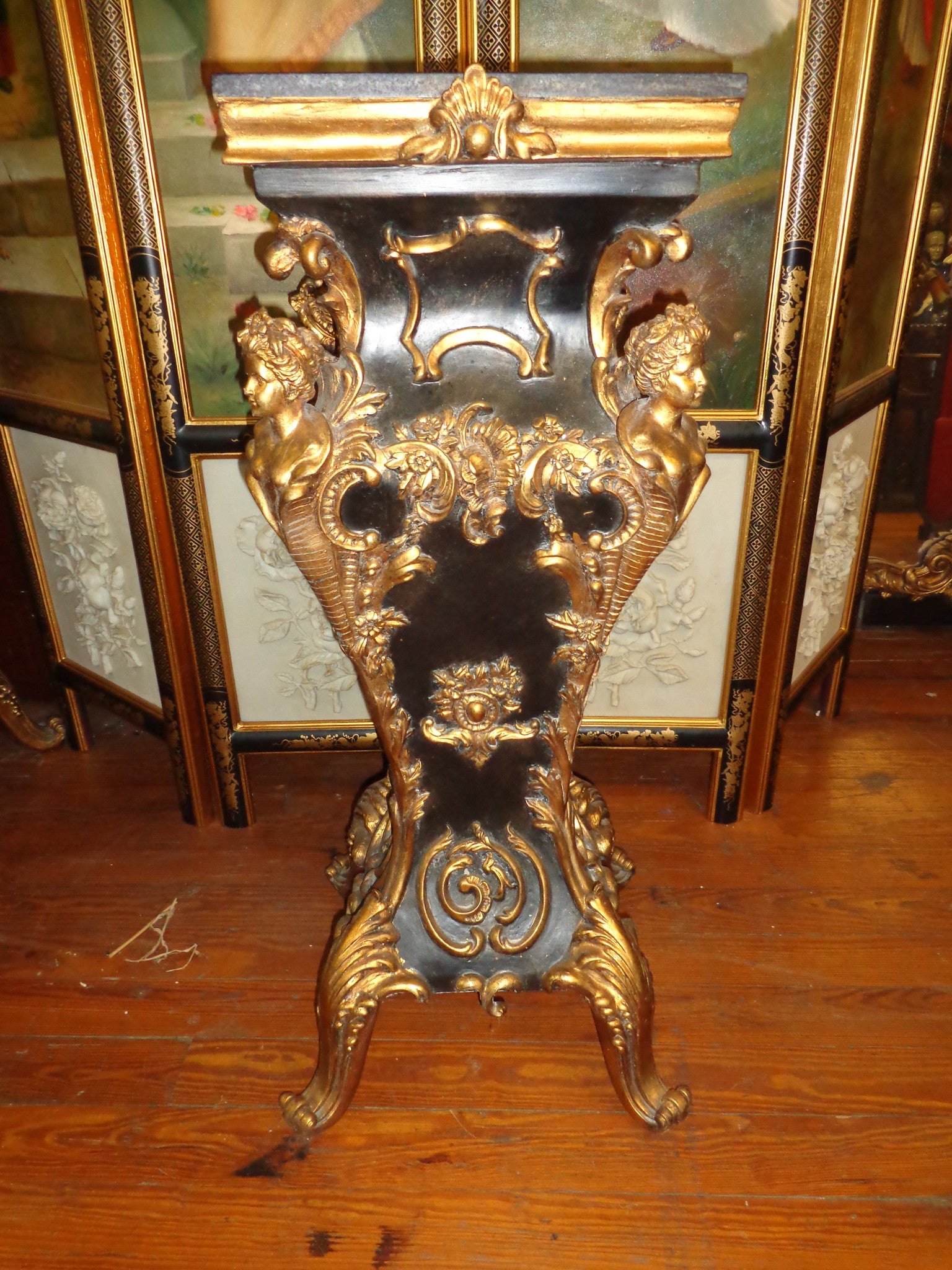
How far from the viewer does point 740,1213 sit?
131 cm

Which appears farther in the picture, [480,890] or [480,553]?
[480,890]

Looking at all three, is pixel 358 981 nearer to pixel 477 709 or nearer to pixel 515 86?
pixel 477 709

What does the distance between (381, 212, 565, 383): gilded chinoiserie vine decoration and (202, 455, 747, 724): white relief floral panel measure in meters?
0.87

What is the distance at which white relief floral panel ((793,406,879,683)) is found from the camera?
202 centimetres

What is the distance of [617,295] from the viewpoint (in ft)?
3.32

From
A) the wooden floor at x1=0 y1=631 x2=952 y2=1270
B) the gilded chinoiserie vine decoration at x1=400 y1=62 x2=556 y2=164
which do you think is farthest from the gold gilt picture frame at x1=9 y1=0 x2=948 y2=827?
the gilded chinoiserie vine decoration at x1=400 y1=62 x2=556 y2=164

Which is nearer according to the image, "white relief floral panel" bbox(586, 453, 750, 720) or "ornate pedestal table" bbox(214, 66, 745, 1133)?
"ornate pedestal table" bbox(214, 66, 745, 1133)

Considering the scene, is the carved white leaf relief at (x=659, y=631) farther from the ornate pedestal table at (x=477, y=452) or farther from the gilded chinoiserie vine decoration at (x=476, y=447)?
the gilded chinoiserie vine decoration at (x=476, y=447)

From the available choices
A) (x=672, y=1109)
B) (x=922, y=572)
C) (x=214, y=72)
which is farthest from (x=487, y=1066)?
(x=922, y=572)

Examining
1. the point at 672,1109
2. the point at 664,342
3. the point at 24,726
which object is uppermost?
the point at 664,342

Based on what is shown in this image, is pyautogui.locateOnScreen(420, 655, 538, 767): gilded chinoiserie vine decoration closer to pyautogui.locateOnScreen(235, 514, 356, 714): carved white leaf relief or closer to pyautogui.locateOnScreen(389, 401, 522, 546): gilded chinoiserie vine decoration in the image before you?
pyautogui.locateOnScreen(389, 401, 522, 546): gilded chinoiserie vine decoration

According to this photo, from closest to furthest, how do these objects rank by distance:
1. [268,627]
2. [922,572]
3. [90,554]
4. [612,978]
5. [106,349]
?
[612,978]
[106,349]
[268,627]
[90,554]
[922,572]

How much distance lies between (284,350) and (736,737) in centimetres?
137

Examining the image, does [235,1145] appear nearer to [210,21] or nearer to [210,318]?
[210,318]
